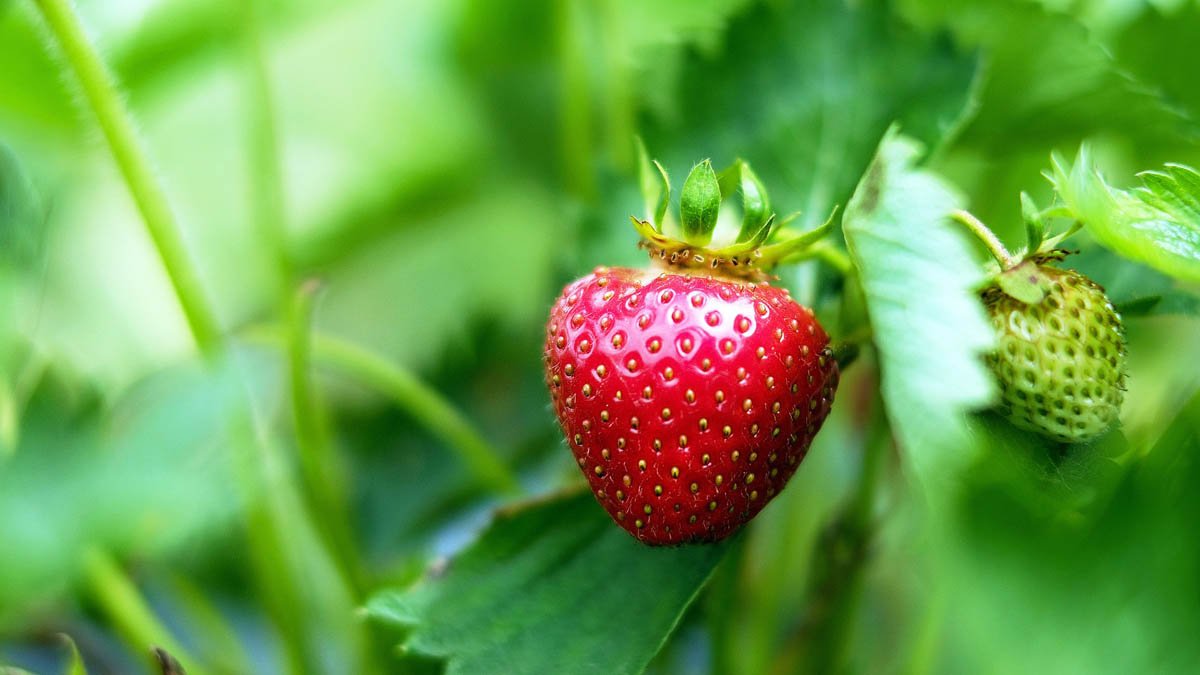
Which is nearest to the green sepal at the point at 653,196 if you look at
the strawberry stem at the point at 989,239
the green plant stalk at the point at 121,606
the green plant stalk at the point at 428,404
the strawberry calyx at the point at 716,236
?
the strawberry calyx at the point at 716,236

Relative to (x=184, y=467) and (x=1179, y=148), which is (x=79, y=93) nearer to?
(x=184, y=467)

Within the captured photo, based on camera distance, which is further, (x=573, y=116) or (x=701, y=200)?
(x=573, y=116)

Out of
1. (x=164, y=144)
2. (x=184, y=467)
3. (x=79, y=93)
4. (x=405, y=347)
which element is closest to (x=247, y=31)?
(x=79, y=93)

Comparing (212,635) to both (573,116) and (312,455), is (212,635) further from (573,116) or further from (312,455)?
(573,116)

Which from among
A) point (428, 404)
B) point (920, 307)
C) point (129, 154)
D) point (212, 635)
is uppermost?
point (129, 154)

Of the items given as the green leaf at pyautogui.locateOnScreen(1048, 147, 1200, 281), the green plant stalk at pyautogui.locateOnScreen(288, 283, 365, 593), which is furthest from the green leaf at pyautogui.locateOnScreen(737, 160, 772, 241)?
the green plant stalk at pyautogui.locateOnScreen(288, 283, 365, 593)

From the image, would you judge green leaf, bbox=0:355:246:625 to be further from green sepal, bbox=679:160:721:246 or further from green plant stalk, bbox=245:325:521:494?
green sepal, bbox=679:160:721:246

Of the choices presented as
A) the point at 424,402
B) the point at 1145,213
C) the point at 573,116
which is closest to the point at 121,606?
the point at 424,402
